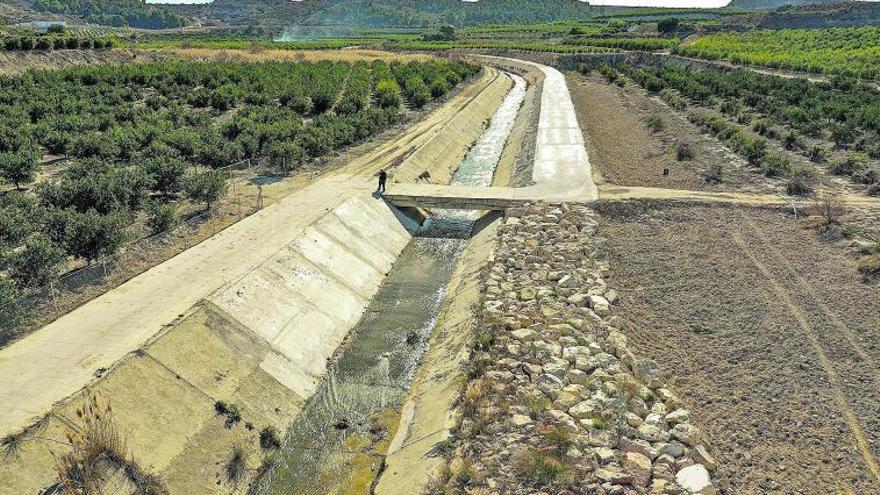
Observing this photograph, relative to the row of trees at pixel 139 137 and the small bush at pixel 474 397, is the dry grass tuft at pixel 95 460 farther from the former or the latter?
the small bush at pixel 474 397

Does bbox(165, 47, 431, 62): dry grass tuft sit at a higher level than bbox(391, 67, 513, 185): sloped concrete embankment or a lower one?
higher

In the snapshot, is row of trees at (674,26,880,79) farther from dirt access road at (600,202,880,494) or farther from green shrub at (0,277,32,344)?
green shrub at (0,277,32,344)

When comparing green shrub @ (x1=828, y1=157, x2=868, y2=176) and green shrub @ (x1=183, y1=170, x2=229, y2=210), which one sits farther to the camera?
green shrub @ (x1=828, y1=157, x2=868, y2=176)

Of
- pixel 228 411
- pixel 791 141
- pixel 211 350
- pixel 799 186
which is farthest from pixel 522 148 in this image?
pixel 228 411

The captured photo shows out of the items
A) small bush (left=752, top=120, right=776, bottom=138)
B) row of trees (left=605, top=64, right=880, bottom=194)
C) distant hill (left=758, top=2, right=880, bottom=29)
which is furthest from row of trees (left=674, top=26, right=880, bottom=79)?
small bush (left=752, top=120, right=776, bottom=138)

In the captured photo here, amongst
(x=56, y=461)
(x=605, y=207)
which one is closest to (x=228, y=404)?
(x=56, y=461)

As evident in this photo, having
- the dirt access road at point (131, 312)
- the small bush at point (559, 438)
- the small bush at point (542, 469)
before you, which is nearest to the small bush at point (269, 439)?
the dirt access road at point (131, 312)

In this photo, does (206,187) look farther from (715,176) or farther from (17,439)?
(715,176)

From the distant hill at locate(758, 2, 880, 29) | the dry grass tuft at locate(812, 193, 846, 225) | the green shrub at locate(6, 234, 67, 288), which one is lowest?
the green shrub at locate(6, 234, 67, 288)
